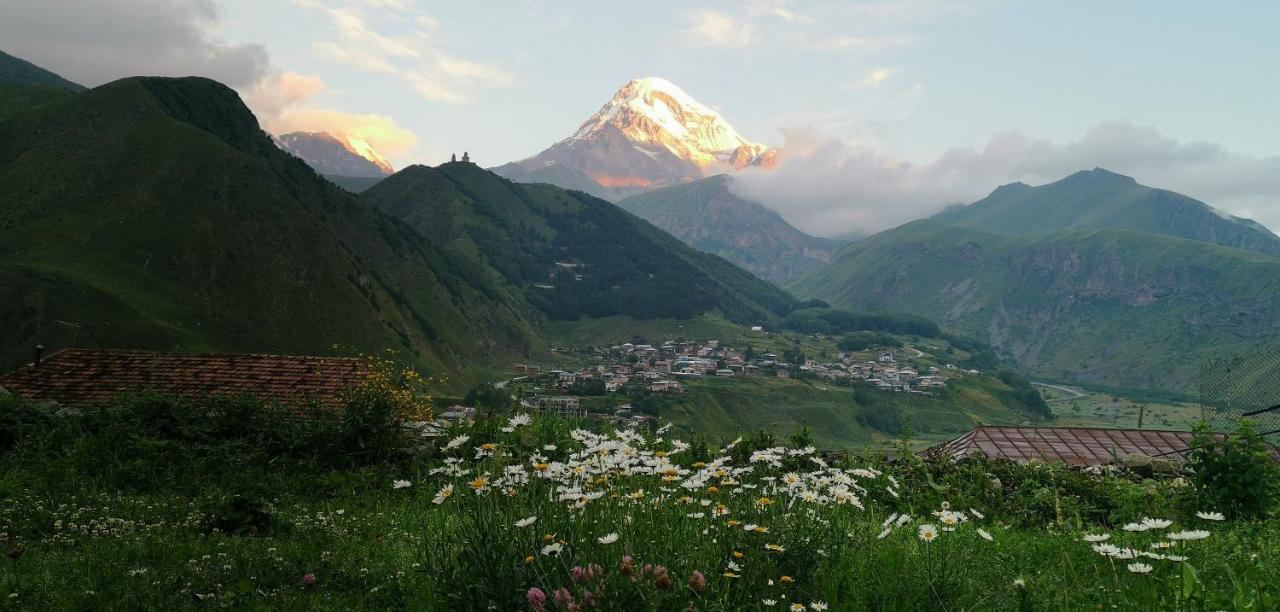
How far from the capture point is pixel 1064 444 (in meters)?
15.0

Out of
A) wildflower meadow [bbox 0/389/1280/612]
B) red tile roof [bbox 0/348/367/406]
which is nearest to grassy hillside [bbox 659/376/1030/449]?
red tile roof [bbox 0/348/367/406]

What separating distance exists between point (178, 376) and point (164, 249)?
116 metres

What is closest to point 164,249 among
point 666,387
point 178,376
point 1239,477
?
point 666,387

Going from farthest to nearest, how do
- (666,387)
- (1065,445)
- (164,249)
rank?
→ (666,387), (164,249), (1065,445)

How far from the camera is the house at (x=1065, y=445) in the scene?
44.6 ft

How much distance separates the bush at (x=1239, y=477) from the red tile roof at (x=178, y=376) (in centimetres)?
1451

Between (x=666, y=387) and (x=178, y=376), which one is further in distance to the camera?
(x=666, y=387)

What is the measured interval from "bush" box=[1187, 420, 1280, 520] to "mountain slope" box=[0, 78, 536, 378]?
9866 cm

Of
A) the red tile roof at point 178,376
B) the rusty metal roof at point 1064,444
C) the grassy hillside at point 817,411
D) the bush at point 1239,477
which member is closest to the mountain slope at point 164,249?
the grassy hillside at point 817,411

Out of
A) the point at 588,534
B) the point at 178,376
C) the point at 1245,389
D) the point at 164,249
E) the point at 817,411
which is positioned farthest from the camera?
the point at 817,411

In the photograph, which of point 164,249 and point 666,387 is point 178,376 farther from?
point 666,387

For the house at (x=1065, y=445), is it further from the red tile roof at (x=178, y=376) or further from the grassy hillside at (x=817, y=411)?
the grassy hillside at (x=817, y=411)

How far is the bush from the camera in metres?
9.48

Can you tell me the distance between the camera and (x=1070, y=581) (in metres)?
6.14
